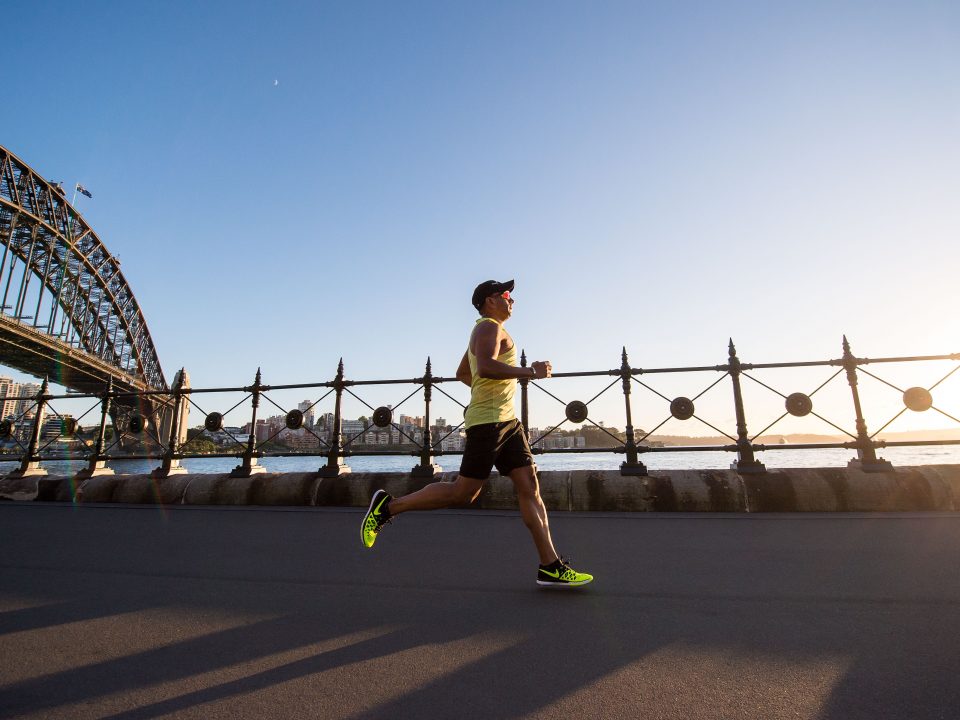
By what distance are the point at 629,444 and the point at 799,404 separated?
236cm

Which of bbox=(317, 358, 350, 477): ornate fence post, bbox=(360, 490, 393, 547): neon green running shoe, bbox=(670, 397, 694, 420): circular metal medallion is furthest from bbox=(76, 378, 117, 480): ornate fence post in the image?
bbox=(670, 397, 694, 420): circular metal medallion

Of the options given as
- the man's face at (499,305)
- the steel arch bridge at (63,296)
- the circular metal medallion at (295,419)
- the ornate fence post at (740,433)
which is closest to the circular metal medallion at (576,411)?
the ornate fence post at (740,433)

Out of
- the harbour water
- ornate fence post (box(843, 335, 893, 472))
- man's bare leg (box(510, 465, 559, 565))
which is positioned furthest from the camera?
the harbour water

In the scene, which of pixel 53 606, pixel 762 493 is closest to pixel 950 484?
pixel 762 493

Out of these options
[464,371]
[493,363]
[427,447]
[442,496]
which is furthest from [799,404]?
[442,496]

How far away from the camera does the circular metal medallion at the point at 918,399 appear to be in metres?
5.83

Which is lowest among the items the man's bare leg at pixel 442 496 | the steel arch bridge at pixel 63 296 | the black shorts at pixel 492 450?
the man's bare leg at pixel 442 496

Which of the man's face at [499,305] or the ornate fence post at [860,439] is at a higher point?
the man's face at [499,305]

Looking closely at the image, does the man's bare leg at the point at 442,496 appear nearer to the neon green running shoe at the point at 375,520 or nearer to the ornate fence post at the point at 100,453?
the neon green running shoe at the point at 375,520

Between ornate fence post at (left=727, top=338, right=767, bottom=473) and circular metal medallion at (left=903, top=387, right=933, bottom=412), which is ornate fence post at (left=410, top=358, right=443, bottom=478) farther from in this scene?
circular metal medallion at (left=903, top=387, right=933, bottom=412)

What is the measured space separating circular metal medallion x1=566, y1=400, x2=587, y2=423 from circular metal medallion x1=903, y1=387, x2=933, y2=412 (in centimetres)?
390

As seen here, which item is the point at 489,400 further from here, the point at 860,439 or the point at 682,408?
the point at 860,439

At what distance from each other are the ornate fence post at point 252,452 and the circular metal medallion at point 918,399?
8.59 metres

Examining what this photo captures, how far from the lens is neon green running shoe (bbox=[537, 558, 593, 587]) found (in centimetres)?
259
